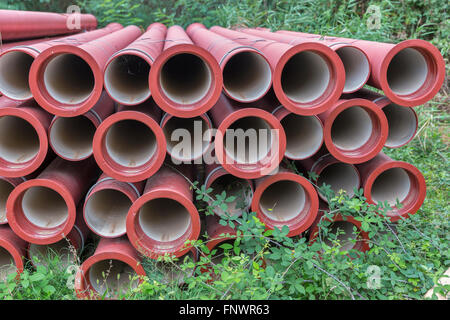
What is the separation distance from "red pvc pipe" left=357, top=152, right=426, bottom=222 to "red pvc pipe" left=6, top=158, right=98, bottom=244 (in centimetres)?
176

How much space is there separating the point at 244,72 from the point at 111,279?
1584 mm

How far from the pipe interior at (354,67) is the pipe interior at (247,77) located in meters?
0.55

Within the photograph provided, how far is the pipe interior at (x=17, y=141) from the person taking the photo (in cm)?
212

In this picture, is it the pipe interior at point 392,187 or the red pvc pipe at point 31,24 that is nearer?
the pipe interior at point 392,187

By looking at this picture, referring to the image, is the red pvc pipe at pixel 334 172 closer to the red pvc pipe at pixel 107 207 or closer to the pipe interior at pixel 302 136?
the pipe interior at pixel 302 136

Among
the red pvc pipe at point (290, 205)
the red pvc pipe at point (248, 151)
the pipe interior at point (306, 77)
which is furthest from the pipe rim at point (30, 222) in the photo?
the pipe interior at point (306, 77)

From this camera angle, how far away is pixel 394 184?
243 cm

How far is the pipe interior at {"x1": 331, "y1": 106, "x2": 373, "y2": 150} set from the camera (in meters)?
2.22

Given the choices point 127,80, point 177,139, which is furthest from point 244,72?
point 127,80

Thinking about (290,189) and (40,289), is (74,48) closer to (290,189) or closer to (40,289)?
(40,289)

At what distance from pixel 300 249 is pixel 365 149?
0.76 m

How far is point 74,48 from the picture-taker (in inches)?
73.7

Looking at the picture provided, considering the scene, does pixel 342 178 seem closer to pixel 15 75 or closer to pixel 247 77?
pixel 247 77
